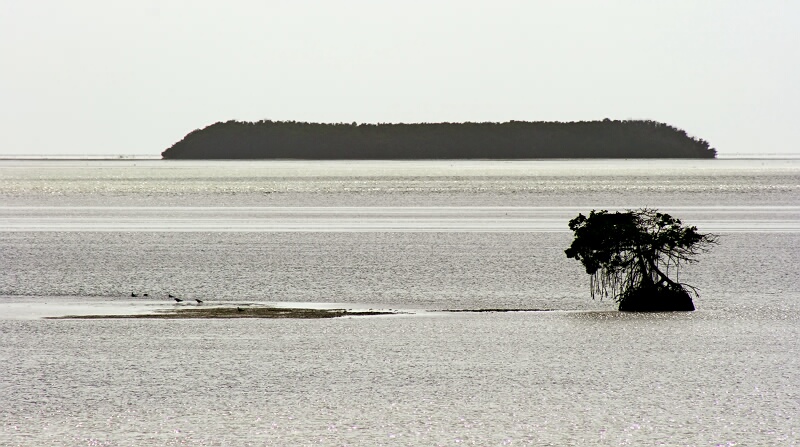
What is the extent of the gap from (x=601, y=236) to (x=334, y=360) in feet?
16.7

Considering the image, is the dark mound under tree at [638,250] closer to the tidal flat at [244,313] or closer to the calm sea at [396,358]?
the calm sea at [396,358]

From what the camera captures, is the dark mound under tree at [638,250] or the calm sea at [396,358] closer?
the calm sea at [396,358]

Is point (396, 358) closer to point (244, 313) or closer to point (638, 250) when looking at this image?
point (244, 313)

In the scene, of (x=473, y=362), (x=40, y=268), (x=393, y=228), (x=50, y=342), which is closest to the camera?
(x=473, y=362)

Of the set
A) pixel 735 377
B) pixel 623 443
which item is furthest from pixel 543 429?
pixel 735 377

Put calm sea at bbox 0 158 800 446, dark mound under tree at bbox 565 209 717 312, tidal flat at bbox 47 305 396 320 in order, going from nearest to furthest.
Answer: calm sea at bbox 0 158 800 446 → tidal flat at bbox 47 305 396 320 → dark mound under tree at bbox 565 209 717 312

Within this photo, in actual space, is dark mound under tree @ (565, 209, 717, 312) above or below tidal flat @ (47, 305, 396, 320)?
above

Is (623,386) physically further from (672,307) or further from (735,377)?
(672,307)

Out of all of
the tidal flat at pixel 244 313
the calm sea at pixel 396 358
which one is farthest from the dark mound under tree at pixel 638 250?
the tidal flat at pixel 244 313

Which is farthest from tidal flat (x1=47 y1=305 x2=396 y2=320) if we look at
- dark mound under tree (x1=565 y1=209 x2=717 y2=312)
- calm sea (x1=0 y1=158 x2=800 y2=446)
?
dark mound under tree (x1=565 y1=209 x2=717 y2=312)

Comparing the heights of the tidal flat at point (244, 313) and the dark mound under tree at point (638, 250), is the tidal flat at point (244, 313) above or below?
below

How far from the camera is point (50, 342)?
374 inches

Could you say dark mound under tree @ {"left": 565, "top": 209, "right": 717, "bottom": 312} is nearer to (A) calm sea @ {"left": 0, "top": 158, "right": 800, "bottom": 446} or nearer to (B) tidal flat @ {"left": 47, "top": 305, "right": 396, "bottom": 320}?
(A) calm sea @ {"left": 0, "top": 158, "right": 800, "bottom": 446}

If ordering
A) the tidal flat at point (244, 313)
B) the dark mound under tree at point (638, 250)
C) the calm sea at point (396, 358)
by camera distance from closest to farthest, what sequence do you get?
the calm sea at point (396, 358), the tidal flat at point (244, 313), the dark mound under tree at point (638, 250)
